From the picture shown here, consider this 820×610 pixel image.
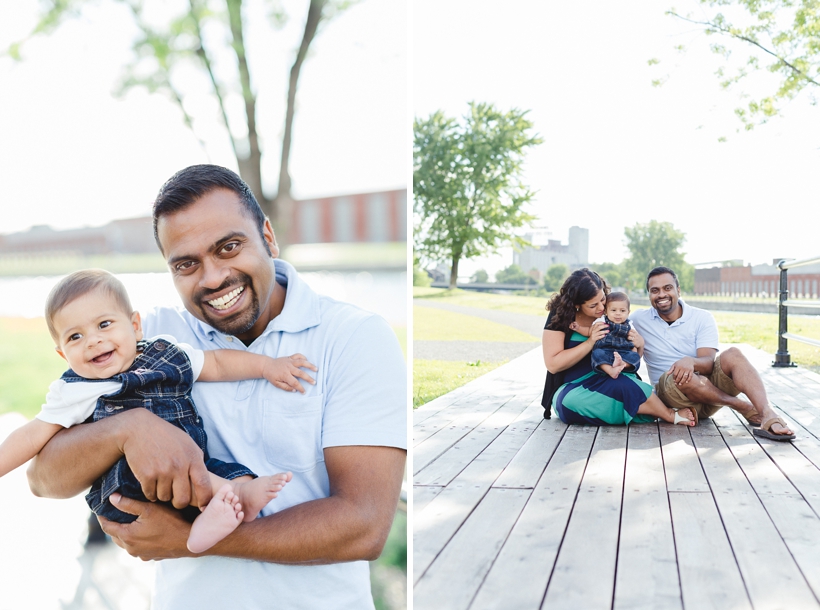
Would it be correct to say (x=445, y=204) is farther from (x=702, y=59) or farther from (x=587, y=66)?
(x=702, y=59)

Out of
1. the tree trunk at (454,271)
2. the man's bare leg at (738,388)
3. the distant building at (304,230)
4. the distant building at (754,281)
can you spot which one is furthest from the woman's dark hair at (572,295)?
the tree trunk at (454,271)

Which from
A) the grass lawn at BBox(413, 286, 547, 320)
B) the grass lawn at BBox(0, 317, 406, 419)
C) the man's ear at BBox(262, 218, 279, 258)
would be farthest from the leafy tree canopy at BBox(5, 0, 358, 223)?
the grass lawn at BBox(413, 286, 547, 320)

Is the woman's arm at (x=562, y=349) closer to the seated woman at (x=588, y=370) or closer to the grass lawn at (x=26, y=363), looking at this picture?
the seated woman at (x=588, y=370)

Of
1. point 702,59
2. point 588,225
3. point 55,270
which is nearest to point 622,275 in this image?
point 588,225

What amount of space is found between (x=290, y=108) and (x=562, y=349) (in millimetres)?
1576

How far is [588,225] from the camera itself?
29.7 ft

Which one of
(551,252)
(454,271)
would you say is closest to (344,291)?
(551,252)

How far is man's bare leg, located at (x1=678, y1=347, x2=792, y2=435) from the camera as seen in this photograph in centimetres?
311

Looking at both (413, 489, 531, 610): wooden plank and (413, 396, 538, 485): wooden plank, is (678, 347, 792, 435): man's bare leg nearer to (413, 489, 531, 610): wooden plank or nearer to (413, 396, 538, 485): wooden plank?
(413, 396, 538, 485): wooden plank

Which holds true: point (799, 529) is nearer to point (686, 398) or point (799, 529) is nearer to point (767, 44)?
point (686, 398)

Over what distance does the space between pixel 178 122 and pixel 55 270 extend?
1879mm

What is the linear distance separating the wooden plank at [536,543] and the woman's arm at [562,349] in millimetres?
542

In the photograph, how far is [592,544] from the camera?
1940mm

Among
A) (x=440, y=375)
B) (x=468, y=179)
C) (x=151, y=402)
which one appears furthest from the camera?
(x=468, y=179)
